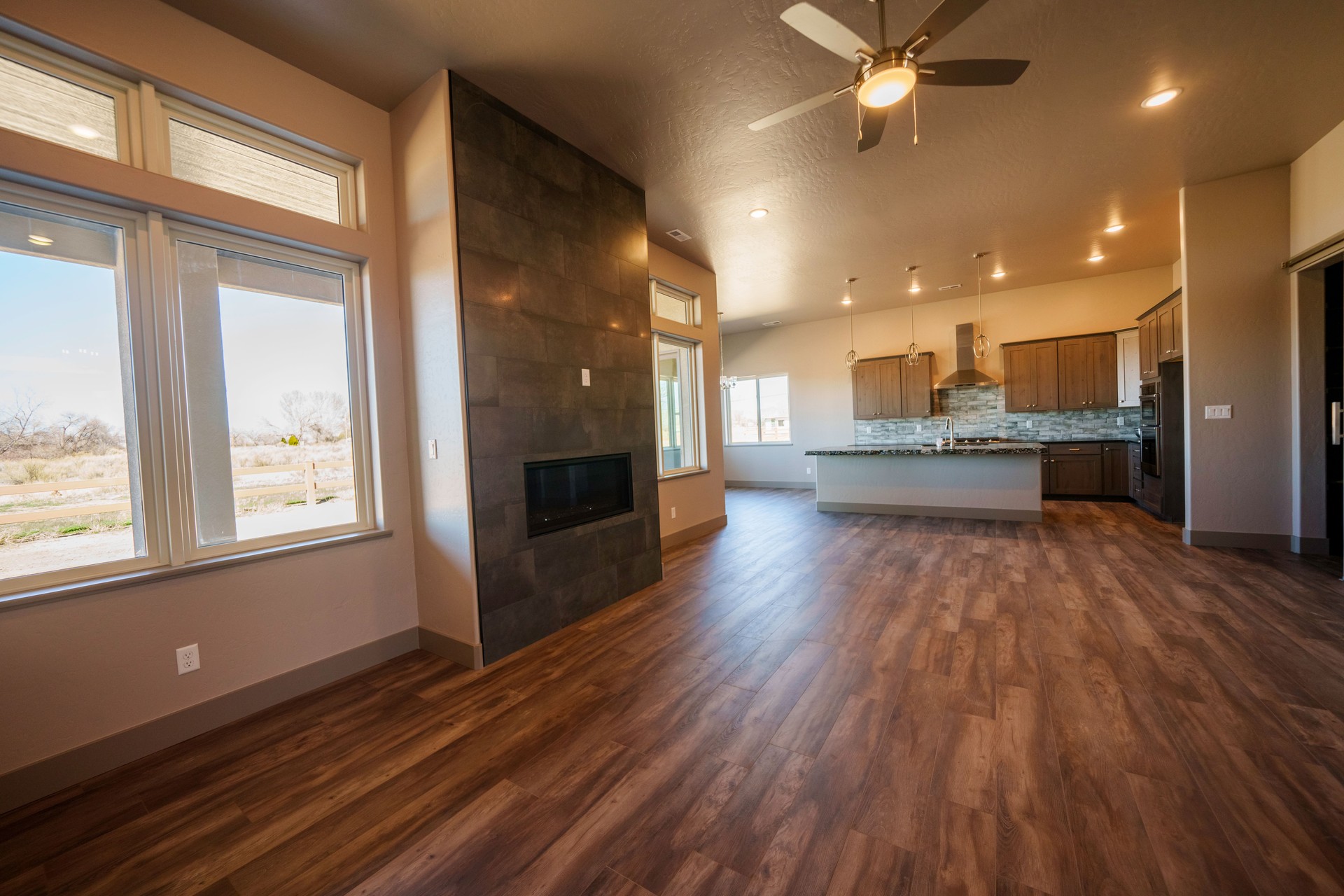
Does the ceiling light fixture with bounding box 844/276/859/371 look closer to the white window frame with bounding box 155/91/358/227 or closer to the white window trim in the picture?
the white window frame with bounding box 155/91/358/227

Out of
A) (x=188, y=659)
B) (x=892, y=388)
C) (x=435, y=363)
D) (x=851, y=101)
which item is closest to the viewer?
(x=188, y=659)

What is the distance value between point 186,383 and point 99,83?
4.15 ft

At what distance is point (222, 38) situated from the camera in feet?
7.59

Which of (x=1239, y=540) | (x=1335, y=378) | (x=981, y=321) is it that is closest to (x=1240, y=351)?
(x=1335, y=378)

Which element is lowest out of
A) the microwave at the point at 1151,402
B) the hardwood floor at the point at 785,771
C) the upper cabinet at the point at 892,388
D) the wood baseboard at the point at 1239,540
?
the hardwood floor at the point at 785,771

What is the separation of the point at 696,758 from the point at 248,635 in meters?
2.17

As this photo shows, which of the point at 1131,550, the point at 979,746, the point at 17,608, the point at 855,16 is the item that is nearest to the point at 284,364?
the point at 17,608

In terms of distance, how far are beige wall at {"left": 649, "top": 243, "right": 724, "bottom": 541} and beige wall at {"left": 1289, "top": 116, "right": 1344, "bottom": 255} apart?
16.2 feet

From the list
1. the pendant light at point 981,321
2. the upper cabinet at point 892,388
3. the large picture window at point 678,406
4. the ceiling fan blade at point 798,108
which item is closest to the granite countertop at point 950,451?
the pendant light at point 981,321

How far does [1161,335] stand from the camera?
5.45m

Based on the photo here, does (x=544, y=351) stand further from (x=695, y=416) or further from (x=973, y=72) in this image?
(x=695, y=416)

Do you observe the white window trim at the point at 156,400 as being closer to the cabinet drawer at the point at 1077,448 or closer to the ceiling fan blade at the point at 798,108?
the ceiling fan blade at the point at 798,108

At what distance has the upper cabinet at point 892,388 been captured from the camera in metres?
8.14

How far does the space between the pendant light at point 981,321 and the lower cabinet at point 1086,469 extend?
1.80m
